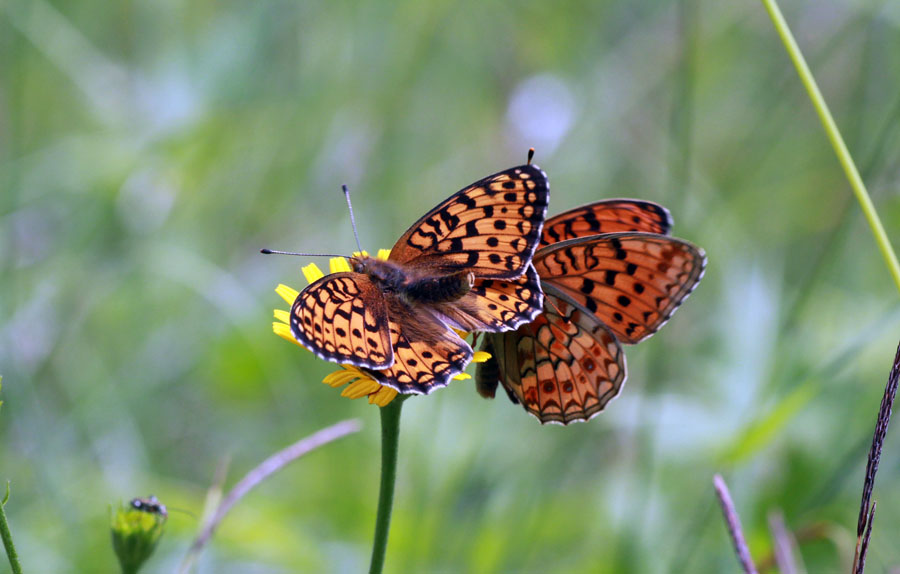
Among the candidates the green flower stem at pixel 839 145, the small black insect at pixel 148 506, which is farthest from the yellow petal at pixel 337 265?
the green flower stem at pixel 839 145

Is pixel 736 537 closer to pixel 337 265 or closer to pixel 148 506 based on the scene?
pixel 148 506

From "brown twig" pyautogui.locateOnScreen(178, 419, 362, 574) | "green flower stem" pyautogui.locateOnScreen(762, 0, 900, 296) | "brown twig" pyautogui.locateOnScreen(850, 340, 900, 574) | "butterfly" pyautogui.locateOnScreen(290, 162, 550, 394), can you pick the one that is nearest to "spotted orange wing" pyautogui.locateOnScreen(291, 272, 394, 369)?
"butterfly" pyautogui.locateOnScreen(290, 162, 550, 394)

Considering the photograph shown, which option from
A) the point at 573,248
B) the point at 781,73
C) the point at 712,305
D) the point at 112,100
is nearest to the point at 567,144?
the point at 712,305

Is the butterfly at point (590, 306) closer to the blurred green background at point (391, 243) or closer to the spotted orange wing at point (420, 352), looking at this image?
the spotted orange wing at point (420, 352)

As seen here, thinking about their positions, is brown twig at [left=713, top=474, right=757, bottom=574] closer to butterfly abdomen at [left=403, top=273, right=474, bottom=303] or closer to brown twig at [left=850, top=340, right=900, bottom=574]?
brown twig at [left=850, top=340, right=900, bottom=574]

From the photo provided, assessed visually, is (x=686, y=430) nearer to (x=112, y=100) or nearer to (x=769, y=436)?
(x=769, y=436)

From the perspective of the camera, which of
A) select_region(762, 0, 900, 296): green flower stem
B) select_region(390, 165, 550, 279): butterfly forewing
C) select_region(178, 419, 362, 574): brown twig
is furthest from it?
select_region(390, 165, 550, 279): butterfly forewing
